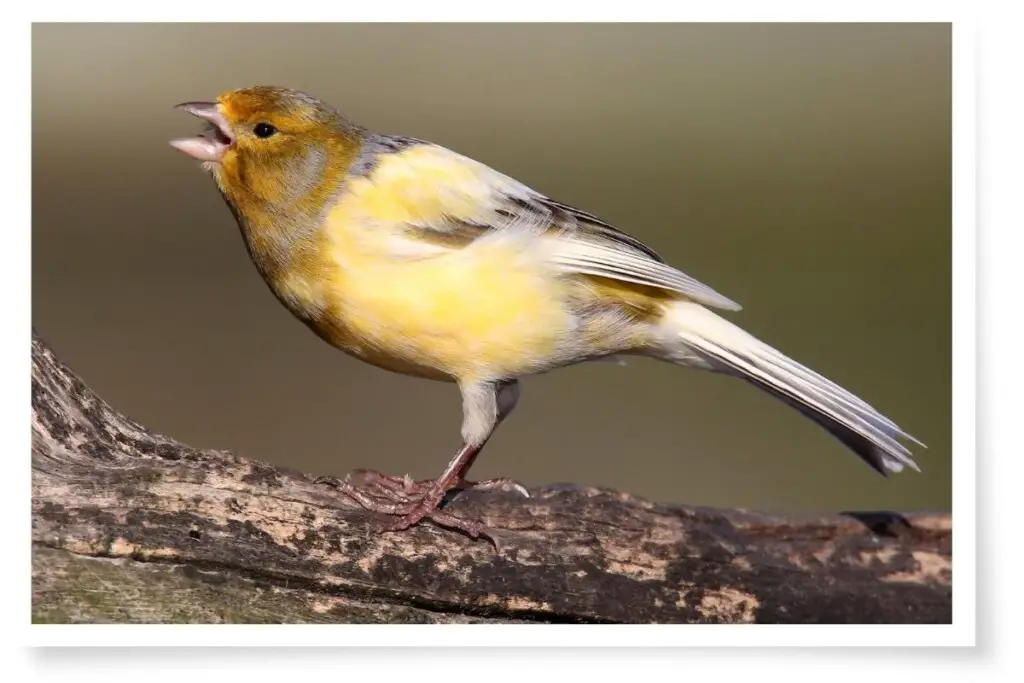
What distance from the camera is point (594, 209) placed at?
4.58m

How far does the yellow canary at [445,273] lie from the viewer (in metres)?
3.07

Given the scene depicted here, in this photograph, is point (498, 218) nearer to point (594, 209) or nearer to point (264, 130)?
point (264, 130)

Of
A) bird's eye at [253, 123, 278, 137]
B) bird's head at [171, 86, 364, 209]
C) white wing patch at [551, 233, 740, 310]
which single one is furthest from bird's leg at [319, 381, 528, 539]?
bird's eye at [253, 123, 278, 137]

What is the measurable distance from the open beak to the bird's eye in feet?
0.24

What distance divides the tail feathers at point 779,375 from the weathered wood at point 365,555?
1.56ft

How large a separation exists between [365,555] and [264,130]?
1262 millimetres

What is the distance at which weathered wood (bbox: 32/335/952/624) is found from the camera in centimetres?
307

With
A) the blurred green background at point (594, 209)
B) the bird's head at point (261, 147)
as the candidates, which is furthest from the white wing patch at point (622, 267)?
the bird's head at point (261, 147)

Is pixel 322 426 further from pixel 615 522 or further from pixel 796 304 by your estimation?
pixel 796 304

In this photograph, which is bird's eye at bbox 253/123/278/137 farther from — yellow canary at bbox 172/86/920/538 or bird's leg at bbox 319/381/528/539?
bird's leg at bbox 319/381/528/539

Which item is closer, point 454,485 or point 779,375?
point 779,375
